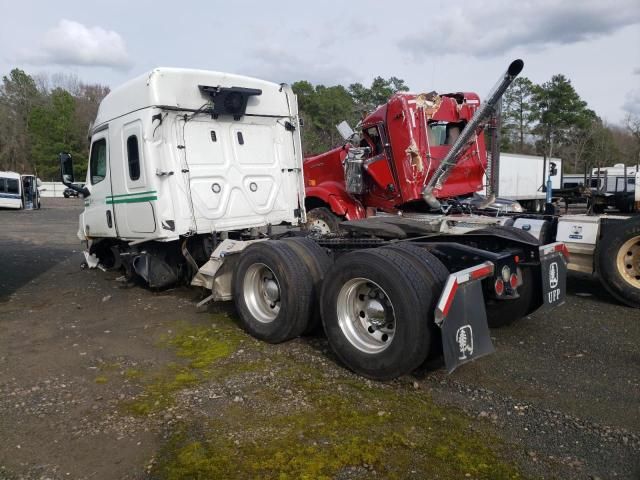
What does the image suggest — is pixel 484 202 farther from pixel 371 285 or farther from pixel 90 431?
pixel 90 431

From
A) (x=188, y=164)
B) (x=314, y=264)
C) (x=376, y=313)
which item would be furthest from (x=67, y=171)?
(x=376, y=313)

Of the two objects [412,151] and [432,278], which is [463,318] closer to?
[432,278]

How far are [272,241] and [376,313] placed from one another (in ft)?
5.00

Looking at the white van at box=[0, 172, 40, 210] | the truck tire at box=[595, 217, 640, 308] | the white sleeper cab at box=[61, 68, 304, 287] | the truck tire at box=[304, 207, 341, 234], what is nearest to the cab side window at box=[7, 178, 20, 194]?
the white van at box=[0, 172, 40, 210]

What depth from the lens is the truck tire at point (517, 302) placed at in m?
4.83

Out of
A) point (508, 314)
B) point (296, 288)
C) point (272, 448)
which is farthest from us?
point (508, 314)

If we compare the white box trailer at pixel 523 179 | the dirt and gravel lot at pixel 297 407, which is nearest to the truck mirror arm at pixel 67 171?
the dirt and gravel lot at pixel 297 407

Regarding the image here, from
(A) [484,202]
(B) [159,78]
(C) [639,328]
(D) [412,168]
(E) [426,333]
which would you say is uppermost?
(B) [159,78]

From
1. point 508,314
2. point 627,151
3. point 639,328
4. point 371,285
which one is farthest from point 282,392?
point 627,151

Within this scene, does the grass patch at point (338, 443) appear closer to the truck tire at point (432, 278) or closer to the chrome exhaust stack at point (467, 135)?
the truck tire at point (432, 278)

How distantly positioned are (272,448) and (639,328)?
173 inches

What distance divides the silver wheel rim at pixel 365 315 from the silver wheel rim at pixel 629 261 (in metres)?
3.88

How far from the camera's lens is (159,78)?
624 cm

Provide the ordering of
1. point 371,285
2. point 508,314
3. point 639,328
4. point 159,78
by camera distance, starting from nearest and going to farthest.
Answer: point 371,285
point 508,314
point 639,328
point 159,78
